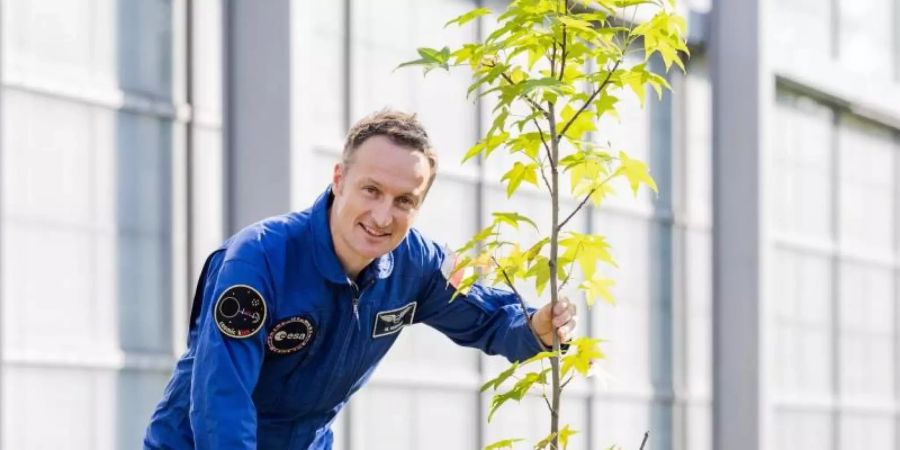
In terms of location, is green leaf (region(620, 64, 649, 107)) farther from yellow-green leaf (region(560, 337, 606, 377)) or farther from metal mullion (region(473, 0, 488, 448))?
metal mullion (region(473, 0, 488, 448))

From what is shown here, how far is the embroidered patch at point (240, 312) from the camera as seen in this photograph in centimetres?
341

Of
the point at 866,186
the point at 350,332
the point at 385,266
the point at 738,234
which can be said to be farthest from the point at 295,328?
Result: the point at 866,186

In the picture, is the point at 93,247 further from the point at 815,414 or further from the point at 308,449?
the point at 815,414

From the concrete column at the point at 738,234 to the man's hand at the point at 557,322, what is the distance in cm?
868

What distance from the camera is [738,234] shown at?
12.5 m

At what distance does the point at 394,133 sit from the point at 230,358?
0.55m

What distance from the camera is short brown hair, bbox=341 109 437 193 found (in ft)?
11.6

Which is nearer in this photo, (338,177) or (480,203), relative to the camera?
(338,177)

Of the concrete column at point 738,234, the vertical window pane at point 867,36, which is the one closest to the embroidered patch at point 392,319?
the concrete column at point 738,234

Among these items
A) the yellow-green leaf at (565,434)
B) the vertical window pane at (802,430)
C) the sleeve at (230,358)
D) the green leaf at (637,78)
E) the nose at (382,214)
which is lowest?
the vertical window pane at (802,430)

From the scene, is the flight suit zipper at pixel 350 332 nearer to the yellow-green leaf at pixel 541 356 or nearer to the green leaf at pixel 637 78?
the yellow-green leaf at pixel 541 356

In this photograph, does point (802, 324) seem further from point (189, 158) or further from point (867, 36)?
point (189, 158)

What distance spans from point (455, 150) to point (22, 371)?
3.39 m

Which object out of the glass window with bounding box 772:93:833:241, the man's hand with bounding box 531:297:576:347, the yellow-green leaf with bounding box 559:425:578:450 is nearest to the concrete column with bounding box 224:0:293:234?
the man's hand with bounding box 531:297:576:347
